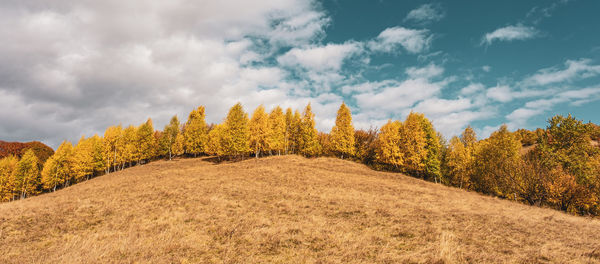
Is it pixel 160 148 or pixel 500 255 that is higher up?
pixel 160 148

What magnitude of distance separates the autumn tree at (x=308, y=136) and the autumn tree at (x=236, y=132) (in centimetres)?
1281

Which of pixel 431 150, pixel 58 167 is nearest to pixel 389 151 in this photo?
pixel 431 150

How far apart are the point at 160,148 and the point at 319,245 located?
71.1 meters

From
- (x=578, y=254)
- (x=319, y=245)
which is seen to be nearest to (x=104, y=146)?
(x=319, y=245)

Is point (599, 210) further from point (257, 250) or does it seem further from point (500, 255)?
point (257, 250)

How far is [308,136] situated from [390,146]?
58.1 ft

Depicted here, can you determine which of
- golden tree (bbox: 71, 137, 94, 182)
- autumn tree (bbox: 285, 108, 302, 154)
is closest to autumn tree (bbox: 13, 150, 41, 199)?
golden tree (bbox: 71, 137, 94, 182)

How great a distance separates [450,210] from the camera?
65.6ft

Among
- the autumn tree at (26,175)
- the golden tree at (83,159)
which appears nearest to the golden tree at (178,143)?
the golden tree at (83,159)

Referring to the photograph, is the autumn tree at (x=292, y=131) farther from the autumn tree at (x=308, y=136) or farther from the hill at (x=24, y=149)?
the hill at (x=24, y=149)

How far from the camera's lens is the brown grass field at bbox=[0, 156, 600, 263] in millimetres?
9945

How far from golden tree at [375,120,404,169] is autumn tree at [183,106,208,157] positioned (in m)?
45.8

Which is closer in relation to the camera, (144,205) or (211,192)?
(144,205)

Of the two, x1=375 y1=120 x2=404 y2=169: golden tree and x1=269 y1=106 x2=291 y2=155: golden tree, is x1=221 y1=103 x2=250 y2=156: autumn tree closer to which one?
x1=269 y1=106 x2=291 y2=155: golden tree
